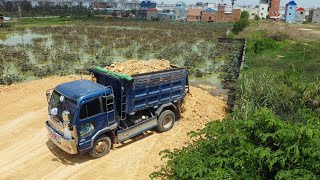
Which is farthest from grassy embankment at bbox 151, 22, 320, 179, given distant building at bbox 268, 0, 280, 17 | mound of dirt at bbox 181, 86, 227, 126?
distant building at bbox 268, 0, 280, 17

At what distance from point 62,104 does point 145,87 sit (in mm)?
2681

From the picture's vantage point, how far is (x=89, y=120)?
8.14m

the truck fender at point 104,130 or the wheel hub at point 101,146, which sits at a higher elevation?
the truck fender at point 104,130

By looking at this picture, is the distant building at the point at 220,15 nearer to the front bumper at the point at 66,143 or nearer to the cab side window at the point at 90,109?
the cab side window at the point at 90,109

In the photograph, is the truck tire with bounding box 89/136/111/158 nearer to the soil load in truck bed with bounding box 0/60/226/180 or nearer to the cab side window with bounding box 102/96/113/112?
the soil load in truck bed with bounding box 0/60/226/180

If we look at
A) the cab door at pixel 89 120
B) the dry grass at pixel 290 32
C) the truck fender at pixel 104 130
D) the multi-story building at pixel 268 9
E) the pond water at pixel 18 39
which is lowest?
the truck fender at pixel 104 130

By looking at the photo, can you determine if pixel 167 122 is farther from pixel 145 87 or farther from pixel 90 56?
pixel 90 56

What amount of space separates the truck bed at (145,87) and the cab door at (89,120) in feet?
3.16

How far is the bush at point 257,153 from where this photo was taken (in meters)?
4.95

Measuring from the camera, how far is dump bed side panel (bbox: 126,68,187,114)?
365 inches

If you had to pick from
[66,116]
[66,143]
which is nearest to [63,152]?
[66,143]

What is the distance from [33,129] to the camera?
34.6ft

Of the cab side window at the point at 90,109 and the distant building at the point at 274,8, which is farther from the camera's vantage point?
the distant building at the point at 274,8

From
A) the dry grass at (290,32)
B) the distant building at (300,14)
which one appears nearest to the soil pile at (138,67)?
the dry grass at (290,32)
